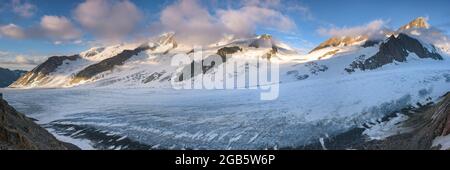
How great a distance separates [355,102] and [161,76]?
4408 inches

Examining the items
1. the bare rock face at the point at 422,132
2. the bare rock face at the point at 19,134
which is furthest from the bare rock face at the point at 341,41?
the bare rock face at the point at 19,134

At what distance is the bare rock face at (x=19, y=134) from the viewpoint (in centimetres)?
1950

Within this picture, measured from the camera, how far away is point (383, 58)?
121m

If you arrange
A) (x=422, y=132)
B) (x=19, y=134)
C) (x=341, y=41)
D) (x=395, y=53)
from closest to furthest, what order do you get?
(x=19, y=134) < (x=422, y=132) < (x=395, y=53) < (x=341, y=41)

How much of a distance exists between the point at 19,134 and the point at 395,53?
119 meters

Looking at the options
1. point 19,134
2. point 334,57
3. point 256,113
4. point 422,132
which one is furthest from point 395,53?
point 19,134

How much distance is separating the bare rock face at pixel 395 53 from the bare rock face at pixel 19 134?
96.5m

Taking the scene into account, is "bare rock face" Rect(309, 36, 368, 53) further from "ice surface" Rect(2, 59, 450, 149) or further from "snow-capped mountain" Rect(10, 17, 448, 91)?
"ice surface" Rect(2, 59, 450, 149)

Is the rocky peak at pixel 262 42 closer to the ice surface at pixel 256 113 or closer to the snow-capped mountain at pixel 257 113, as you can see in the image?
the snow-capped mountain at pixel 257 113

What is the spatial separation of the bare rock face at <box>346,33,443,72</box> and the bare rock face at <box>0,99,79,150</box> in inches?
3798

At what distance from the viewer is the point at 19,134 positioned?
20406 millimetres

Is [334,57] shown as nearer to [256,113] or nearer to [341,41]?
[341,41]

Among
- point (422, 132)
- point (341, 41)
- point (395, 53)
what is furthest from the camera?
point (341, 41)

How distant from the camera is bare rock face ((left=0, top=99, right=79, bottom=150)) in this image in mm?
19500
